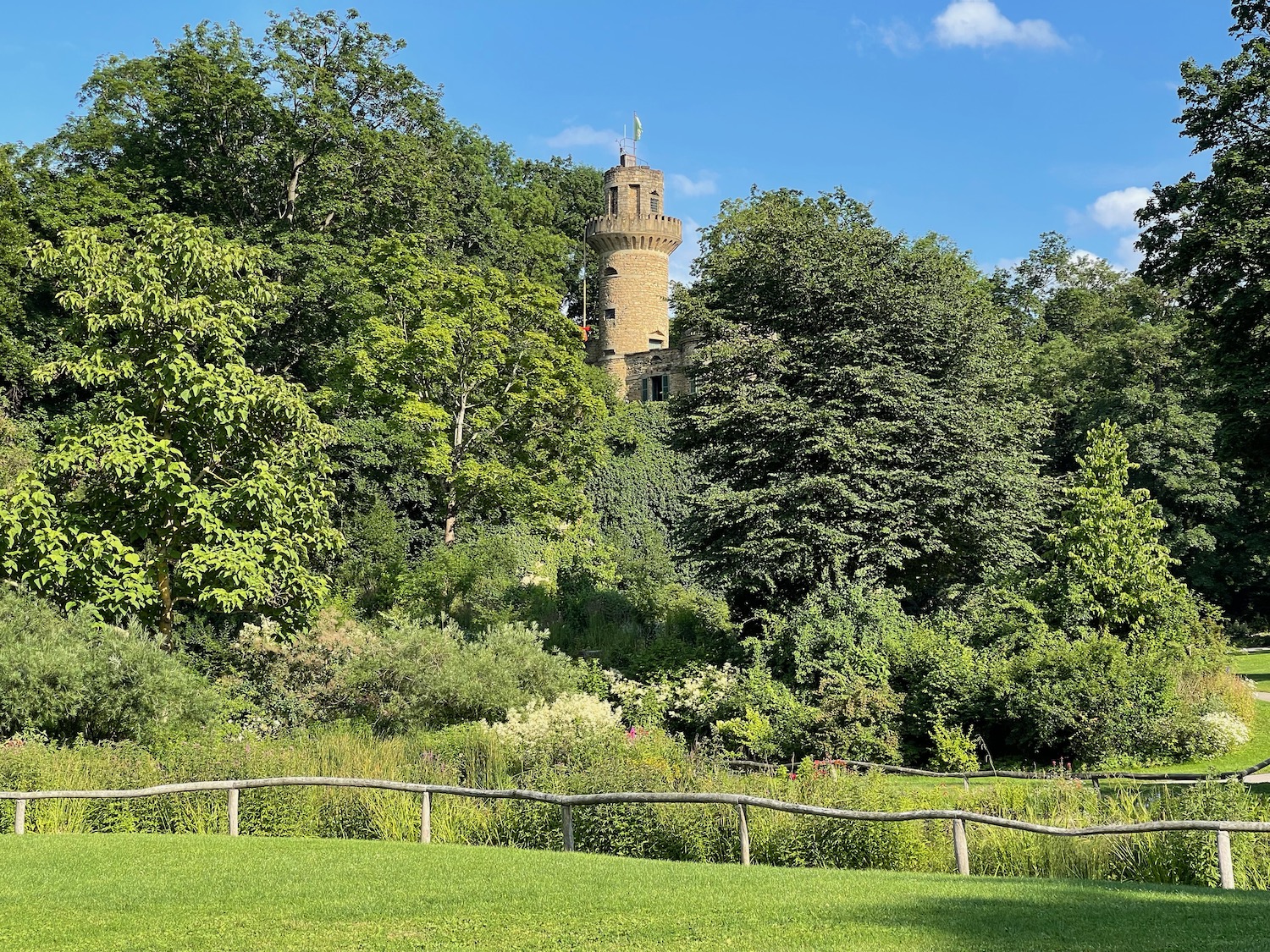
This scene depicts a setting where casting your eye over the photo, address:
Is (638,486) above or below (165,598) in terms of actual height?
above

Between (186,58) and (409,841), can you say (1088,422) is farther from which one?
(409,841)

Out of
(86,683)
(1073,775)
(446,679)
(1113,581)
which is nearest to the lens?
(1073,775)

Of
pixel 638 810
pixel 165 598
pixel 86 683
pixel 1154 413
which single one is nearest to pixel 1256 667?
pixel 1154 413

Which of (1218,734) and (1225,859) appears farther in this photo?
(1218,734)

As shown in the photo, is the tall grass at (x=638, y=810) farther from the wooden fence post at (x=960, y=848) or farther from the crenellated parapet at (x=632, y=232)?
the crenellated parapet at (x=632, y=232)

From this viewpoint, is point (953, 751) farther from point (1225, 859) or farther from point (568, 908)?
point (568, 908)

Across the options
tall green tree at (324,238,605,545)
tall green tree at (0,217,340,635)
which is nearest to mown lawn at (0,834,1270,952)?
tall green tree at (0,217,340,635)

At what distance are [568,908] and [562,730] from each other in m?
7.40

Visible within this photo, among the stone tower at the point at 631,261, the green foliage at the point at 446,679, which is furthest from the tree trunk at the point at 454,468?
the stone tower at the point at 631,261

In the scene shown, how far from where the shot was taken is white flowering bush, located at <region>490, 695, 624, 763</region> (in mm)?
13844

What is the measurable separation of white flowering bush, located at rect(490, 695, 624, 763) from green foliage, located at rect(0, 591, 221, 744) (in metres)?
4.34

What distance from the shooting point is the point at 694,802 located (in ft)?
33.9

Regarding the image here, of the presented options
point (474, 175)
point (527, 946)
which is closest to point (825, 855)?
point (527, 946)

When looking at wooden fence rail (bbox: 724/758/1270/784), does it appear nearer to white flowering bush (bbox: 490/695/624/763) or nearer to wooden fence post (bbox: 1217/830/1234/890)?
white flowering bush (bbox: 490/695/624/763)
